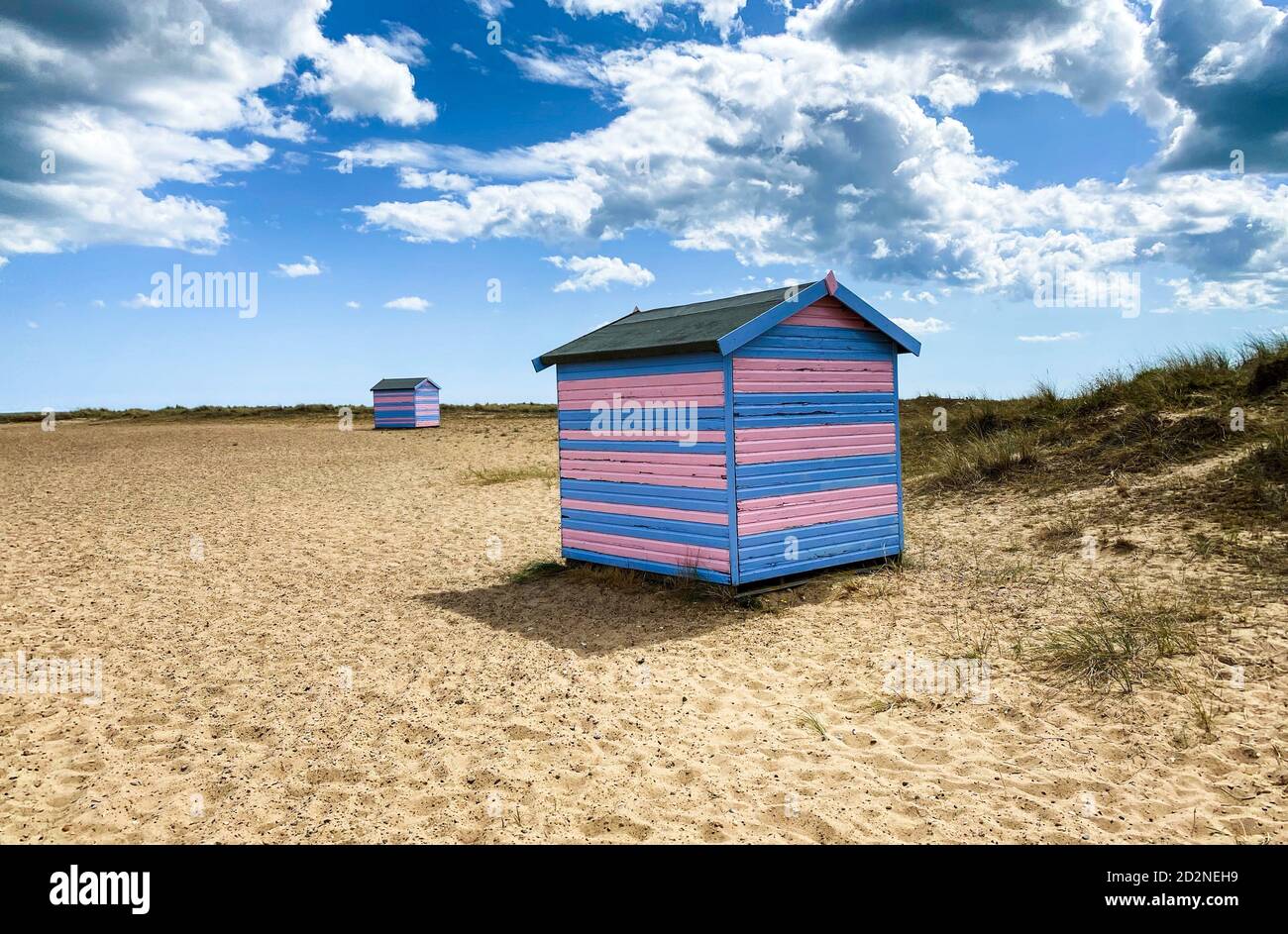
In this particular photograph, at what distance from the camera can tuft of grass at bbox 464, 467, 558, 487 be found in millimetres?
20094

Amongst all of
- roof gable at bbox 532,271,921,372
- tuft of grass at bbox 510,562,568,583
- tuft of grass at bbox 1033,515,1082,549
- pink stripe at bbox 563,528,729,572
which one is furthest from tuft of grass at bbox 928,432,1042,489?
tuft of grass at bbox 510,562,568,583

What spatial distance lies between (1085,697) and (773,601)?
3.47 m

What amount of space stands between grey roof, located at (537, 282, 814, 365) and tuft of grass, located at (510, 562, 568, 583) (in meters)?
2.74

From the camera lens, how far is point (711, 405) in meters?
9.00

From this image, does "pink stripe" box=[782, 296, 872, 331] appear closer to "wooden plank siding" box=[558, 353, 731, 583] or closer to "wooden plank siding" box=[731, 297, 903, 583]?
"wooden plank siding" box=[731, 297, 903, 583]

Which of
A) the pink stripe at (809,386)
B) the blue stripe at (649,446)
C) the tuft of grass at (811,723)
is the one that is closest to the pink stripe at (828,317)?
the pink stripe at (809,386)

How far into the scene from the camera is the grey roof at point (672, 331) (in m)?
9.02

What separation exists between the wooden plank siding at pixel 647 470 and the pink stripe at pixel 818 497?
1.19 ft

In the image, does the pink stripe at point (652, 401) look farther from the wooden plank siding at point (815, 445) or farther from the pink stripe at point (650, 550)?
the pink stripe at point (650, 550)

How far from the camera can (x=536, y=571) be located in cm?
1103

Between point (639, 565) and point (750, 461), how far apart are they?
2.00 metres

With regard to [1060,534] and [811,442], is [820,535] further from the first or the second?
[1060,534]


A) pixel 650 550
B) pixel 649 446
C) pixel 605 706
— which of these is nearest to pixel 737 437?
pixel 649 446
